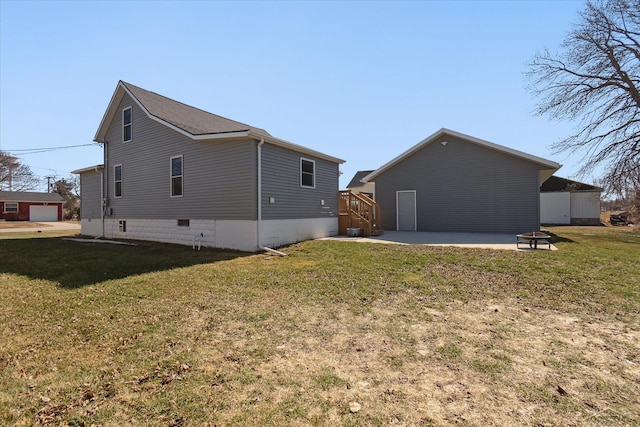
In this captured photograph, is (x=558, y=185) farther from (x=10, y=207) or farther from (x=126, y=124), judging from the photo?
(x=10, y=207)

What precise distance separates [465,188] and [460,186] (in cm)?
25

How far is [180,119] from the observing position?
42.9ft

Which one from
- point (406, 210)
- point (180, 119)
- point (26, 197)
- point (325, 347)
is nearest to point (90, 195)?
point (180, 119)

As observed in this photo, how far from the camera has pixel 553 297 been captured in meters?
5.18

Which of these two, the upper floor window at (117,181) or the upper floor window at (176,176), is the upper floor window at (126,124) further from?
the upper floor window at (176,176)

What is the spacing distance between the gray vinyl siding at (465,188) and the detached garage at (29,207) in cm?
4285

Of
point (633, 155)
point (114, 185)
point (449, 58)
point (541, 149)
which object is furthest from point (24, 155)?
point (633, 155)

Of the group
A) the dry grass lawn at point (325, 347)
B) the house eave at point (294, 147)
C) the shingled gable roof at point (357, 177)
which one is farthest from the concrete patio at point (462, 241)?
the shingled gable roof at point (357, 177)

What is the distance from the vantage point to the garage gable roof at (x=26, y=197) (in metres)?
36.5

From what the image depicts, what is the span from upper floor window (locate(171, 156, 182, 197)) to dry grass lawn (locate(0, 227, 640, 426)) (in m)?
5.49

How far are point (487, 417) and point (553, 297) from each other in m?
3.94

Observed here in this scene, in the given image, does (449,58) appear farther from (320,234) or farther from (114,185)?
(114,185)

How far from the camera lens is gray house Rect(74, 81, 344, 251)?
33.8ft

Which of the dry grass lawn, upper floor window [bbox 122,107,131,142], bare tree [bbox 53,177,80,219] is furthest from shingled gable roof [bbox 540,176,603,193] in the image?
bare tree [bbox 53,177,80,219]
